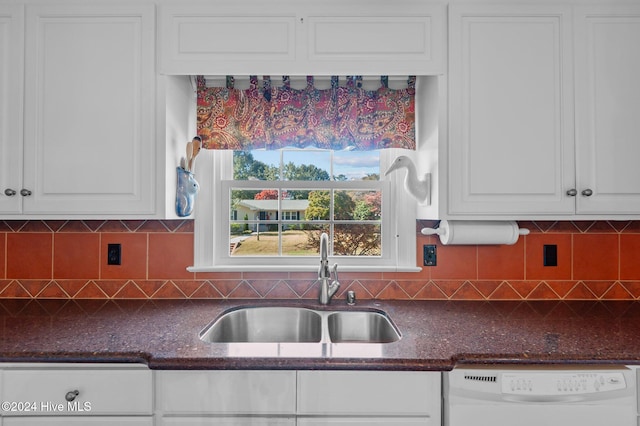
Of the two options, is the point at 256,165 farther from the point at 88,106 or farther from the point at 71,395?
the point at 71,395

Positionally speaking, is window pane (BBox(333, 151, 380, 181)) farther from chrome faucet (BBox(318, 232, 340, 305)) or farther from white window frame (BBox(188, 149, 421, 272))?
chrome faucet (BBox(318, 232, 340, 305))

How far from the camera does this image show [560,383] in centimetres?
111

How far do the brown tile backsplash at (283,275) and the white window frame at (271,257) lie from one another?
53 millimetres

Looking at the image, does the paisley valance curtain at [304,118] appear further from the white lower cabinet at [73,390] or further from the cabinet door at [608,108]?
the white lower cabinet at [73,390]

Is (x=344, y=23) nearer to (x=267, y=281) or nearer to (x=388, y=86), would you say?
(x=388, y=86)

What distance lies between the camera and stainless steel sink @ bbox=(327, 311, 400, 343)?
63.1 inches

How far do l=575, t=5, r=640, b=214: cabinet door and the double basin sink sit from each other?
40.1 inches

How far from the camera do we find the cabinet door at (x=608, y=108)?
145 cm

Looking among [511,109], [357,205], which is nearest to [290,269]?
[357,205]

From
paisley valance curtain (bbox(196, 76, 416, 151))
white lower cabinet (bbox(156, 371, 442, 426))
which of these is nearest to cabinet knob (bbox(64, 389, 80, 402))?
white lower cabinet (bbox(156, 371, 442, 426))

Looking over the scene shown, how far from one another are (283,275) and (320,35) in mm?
1126

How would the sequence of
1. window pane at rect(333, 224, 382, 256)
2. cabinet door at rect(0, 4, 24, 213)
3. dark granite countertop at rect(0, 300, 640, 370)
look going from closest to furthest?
dark granite countertop at rect(0, 300, 640, 370)
cabinet door at rect(0, 4, 24, 213)
window pane at rect(333, 224, 382, 256)

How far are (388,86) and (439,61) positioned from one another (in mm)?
336

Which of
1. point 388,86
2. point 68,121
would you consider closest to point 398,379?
point 388,86
